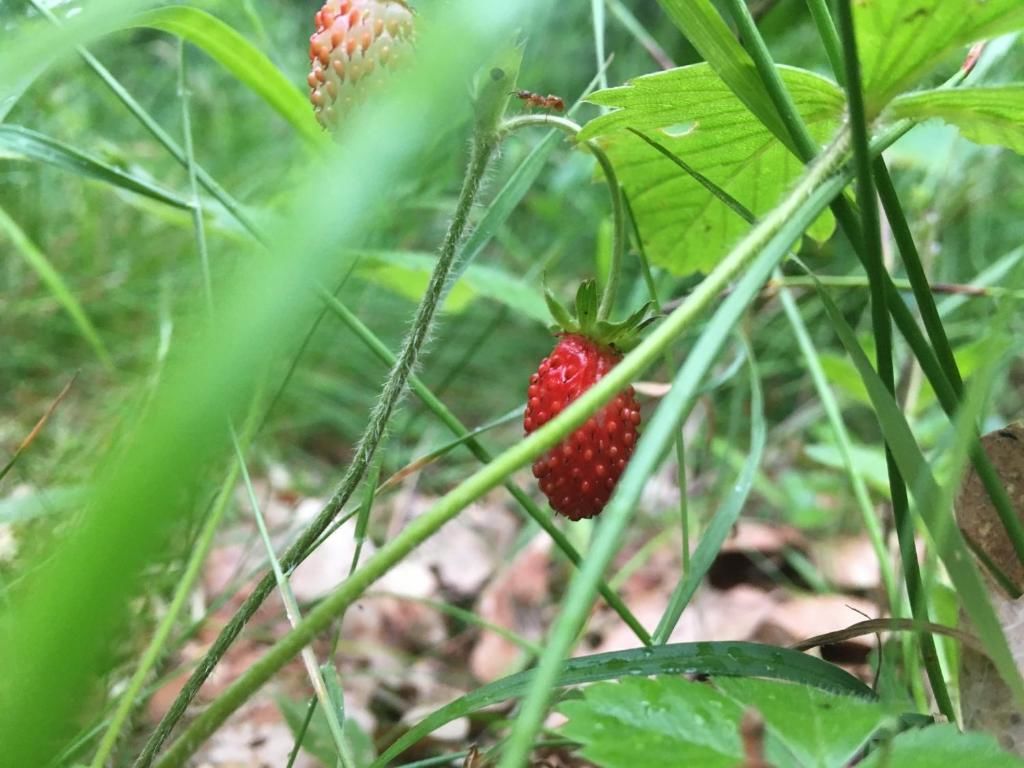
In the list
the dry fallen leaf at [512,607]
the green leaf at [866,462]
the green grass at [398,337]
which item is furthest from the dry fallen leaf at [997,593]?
the dry fallen leaf at [512,607]

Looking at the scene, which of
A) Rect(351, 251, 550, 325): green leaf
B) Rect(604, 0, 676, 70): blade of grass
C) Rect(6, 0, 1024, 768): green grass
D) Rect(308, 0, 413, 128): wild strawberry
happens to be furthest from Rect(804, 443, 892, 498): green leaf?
Rect(308, 0, 413, 128): wild strawberry

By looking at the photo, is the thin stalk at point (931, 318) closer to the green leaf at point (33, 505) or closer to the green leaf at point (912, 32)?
the green leaf at point (912, 32)

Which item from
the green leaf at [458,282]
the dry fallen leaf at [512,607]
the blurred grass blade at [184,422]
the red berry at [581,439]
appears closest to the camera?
the blurred grass blade at [184,422]

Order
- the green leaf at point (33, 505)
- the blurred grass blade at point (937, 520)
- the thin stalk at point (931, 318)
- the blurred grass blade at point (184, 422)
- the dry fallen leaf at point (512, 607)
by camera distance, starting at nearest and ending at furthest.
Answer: the blurred grass blade at point (184, 422) < the blurred grass blade at point (937, 520) < the thin stalk at point (931, 318) < the green leaf at point (33, 505) < the dry fallen leaf at point (512, 607)

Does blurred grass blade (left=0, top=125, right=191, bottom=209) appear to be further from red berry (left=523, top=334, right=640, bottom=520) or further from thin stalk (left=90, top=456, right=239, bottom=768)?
red berry (left=523, top=334, right=640, bottom=520)

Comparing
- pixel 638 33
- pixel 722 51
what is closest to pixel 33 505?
pixel 722 51
